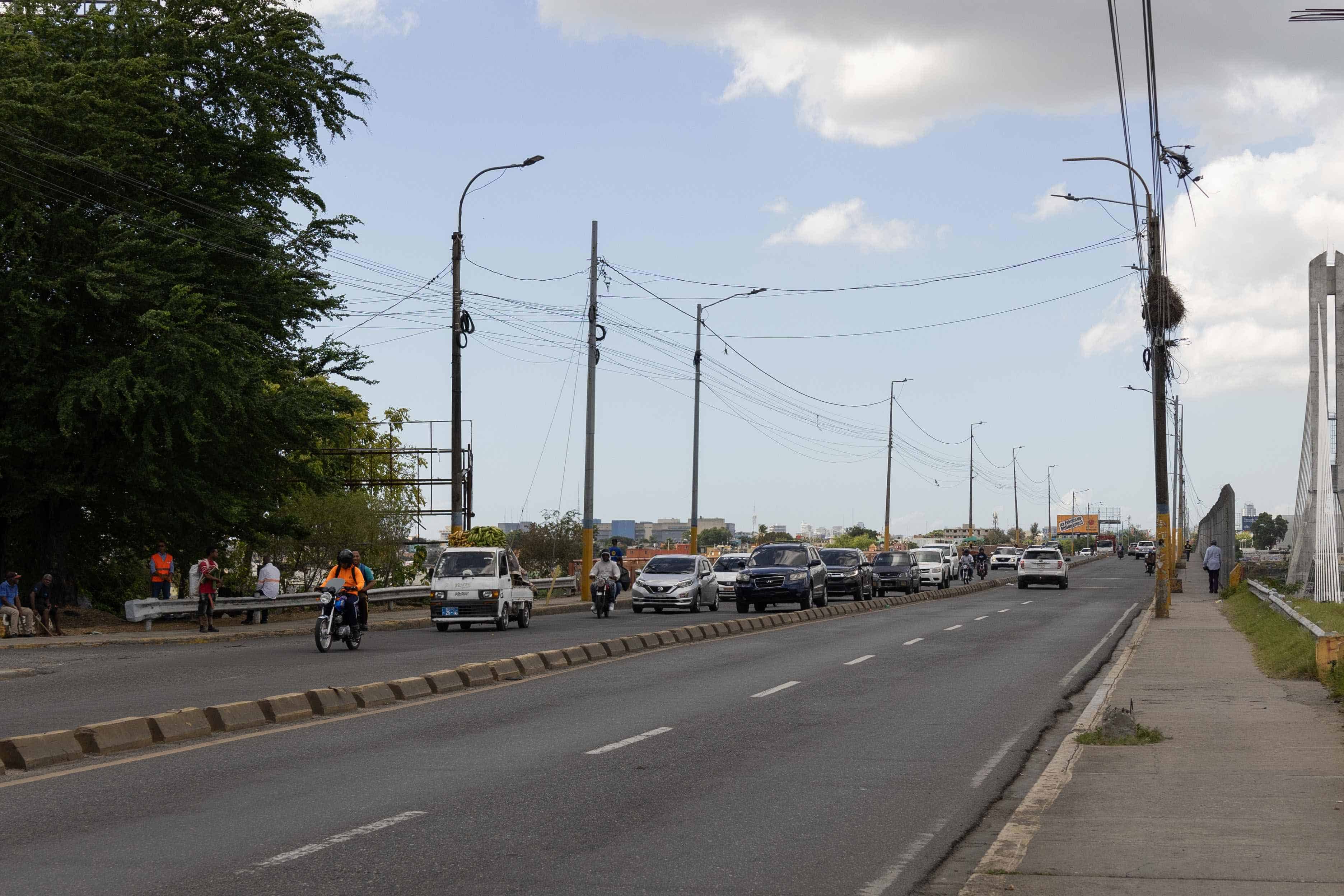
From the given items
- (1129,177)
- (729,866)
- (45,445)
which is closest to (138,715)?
(729,866)

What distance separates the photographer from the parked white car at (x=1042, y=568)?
5709cm

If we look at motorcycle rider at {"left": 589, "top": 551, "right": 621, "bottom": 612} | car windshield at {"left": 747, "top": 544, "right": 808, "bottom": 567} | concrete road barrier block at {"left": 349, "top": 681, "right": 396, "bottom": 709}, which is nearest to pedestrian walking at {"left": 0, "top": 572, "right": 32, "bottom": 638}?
concrete road barrier block at {"left": 349, "top": 681, "right": 396, "bottom": 709}

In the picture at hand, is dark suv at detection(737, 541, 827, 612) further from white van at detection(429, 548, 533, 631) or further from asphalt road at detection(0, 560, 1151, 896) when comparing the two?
asphalt road at detection(0, 560, 1151, 896)

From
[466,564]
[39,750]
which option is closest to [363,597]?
[466,564]

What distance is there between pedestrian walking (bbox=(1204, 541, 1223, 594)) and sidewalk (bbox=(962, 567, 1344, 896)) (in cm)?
3120

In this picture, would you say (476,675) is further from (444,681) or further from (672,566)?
(672,566)

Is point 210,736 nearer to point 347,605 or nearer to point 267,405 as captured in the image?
point 347,605

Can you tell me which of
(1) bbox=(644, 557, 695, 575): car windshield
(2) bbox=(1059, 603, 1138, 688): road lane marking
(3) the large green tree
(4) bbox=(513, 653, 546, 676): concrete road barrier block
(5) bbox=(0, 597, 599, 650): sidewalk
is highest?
(3) the large green tree

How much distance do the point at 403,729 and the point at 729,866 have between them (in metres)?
6.41

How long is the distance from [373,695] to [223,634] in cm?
1379

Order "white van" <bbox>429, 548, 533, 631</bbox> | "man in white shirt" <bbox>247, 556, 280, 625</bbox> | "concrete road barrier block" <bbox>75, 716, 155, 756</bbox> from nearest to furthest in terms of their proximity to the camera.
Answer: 1. "concrete road barrier block" <bbox>75, 716, 155, 756</bbox>
2. "white van" <bbox>429, 548, 533, 631</bbox>
3. "man in white shirt" <bbox>247, 556, 280, 625</bbox>

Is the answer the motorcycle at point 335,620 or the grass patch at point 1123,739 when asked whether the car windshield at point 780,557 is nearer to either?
the motorcycle at point 335,620

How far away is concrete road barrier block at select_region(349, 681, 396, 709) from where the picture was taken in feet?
49.9

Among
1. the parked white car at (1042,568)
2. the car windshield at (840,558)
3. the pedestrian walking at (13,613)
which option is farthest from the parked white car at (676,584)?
the parked white car at (1042,568)
